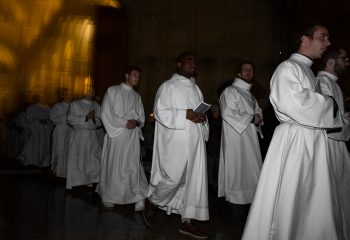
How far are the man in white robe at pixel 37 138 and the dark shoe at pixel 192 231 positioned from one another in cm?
762

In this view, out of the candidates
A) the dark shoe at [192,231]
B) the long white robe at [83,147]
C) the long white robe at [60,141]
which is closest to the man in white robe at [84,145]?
the long white robe at [83,147]

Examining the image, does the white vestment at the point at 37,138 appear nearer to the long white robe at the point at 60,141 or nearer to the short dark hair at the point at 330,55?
the long white robe at the point at 60,141

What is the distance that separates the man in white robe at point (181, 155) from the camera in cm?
534

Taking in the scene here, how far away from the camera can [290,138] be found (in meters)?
4.01

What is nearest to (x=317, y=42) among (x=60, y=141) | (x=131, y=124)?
(x=131, y=124)

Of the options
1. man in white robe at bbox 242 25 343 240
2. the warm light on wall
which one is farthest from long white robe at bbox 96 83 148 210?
the warm light on wall

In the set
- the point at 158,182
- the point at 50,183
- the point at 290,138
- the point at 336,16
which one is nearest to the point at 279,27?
the point at 336,16

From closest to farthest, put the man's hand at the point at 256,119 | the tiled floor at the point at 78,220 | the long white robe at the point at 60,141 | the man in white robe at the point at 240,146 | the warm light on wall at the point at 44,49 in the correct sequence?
the tiled floor at the point at 78,220 → the man in white robe at the point at 240,146 → the man's hand at the point at 256,119 → the long white robe at the point at 60,141 → the warm light on wall at the point at 44,49

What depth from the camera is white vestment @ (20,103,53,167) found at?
12.4 metres

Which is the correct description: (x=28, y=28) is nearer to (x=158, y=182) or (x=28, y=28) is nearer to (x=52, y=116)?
(x=52, y=116)

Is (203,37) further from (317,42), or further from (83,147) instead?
(317,42)

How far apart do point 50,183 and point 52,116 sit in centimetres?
187

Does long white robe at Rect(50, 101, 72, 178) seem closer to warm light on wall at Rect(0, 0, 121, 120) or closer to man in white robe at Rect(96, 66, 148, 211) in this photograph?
man in white robe at Rect(96, 66, 148, 211)

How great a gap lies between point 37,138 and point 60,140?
2.40 m
